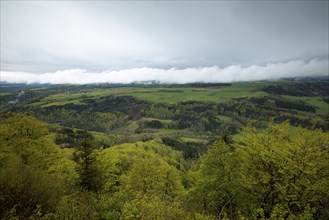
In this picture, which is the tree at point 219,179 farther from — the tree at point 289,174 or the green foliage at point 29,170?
the green foliage at point 29,170

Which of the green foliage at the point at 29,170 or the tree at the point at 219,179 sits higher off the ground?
the green foliage at the point at 29,170

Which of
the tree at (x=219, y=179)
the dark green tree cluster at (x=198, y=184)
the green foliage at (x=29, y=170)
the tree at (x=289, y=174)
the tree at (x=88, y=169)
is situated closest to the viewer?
the green foliage at (x=29, y=170)

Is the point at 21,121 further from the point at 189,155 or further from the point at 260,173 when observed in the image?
the point at 189,155

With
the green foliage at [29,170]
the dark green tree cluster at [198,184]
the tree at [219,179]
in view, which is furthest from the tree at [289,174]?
the green foliage at [29,170]

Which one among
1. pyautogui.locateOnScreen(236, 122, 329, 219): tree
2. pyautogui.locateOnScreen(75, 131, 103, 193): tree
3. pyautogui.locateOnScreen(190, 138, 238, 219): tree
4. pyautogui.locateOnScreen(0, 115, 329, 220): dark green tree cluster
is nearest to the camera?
pyautogui.locateOnScreen(0, 115, 329, 220): dark green tree cluster

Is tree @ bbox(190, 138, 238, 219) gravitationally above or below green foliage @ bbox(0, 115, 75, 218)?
below

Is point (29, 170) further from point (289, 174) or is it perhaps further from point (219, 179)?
point (289, 174)

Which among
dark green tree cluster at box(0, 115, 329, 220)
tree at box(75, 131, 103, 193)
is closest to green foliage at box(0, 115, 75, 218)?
dark green tree cluster at box(0, 115, 329, 220)

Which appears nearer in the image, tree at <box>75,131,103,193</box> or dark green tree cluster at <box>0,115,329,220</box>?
dark green tree cluster at <box>0,115,329,220</box>

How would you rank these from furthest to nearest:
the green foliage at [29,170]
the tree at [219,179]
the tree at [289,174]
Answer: the tree at [219,179] → the tree at [289,174] → the green foliage at [29,170]

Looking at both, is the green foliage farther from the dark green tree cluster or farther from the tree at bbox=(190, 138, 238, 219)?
the tree at bbox=(190, 138, 238, 219)

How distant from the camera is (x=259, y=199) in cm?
2783

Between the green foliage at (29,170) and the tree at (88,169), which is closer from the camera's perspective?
the green foliage at (29,170)

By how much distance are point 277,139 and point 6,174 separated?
28.5 meters
